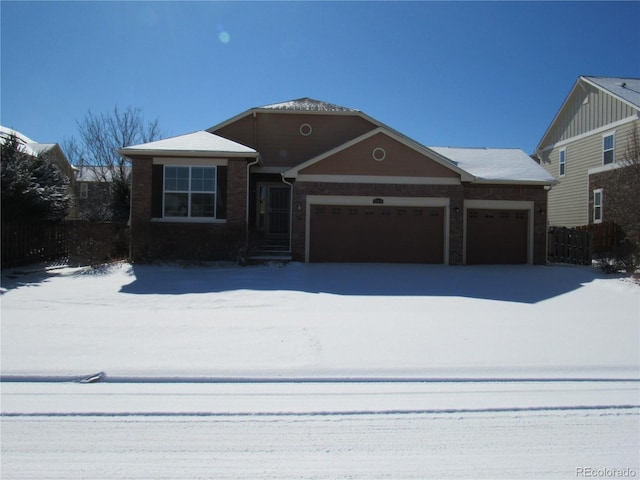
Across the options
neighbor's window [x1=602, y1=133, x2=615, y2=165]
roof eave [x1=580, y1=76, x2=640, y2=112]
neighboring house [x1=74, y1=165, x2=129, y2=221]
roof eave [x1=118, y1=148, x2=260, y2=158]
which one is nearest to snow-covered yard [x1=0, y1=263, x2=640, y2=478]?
roof eave [x1=118, y1=148, x2=260, y2=158]

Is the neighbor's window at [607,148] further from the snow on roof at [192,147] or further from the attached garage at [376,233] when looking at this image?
the snow on roof at [192,147]

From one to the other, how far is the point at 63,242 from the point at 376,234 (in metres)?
10.9

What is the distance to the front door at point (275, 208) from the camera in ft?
61.7

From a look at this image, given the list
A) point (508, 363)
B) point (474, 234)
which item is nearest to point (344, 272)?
point (474, 234)

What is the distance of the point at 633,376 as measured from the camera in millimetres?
5453

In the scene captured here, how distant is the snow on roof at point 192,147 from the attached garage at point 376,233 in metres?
3.13

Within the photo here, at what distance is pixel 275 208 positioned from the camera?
1908cm

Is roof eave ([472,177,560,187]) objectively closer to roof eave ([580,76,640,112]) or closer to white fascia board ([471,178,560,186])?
white fascia board ([471,178,560,186])

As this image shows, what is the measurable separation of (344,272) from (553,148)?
64.2 ft
